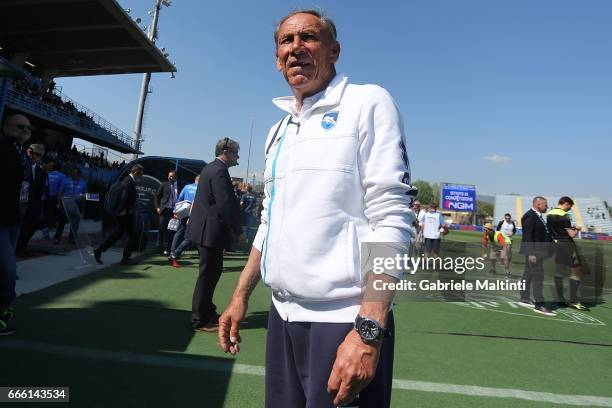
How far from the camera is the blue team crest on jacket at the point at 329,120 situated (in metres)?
1.26

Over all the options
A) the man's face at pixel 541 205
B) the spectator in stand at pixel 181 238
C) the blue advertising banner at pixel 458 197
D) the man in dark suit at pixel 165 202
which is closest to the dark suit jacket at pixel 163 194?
the man in dark suit at pixel 165 202

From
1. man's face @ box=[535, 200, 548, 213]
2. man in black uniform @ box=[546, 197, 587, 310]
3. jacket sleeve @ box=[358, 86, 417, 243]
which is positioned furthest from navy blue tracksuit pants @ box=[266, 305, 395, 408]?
man in black uniform @ box=[546, 197, 587, 310]

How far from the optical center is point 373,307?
1.08m

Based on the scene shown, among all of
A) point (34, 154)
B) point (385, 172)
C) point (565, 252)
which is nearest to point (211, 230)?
point (385, 172)

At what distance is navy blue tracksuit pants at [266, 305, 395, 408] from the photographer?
115 cm

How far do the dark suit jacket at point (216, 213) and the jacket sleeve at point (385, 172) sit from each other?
304 centimetres

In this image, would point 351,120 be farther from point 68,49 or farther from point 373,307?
point 68,49

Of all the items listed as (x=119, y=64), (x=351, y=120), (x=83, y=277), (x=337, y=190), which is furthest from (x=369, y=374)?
(x=119, y=64)

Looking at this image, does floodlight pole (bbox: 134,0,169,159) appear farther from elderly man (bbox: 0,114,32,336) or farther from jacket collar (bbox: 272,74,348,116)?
jacket collar (bbox: 272,74,348,116)

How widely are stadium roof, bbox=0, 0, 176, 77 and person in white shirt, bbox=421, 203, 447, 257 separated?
2199 cm

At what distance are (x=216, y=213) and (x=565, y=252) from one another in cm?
642

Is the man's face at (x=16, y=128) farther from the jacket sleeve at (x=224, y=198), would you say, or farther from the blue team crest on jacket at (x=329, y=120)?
the blue team crest on jacket at (x=329, y=120)

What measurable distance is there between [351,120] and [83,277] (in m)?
6.10

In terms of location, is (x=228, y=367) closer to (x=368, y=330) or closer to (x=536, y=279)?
(x=368, y=330)
